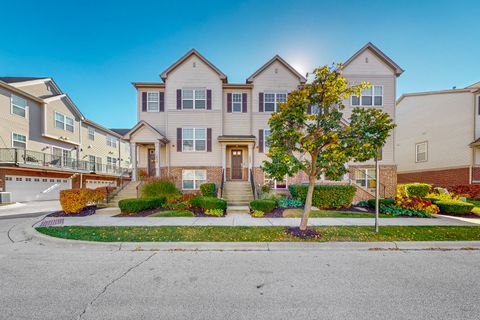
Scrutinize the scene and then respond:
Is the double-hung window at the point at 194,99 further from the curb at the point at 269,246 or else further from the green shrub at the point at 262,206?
the curb at the point at 269,246

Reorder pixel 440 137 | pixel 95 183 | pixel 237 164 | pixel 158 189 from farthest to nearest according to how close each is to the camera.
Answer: pixel 95 183 < pixel 440 137 < pixel 237 164 < pixel 158 189

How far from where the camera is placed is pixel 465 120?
1638 centimetres

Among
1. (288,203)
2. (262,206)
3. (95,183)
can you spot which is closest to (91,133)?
(95,183)

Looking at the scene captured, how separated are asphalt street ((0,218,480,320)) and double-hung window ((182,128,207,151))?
1015cm

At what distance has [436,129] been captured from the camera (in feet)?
58.3

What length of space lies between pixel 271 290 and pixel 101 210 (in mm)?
10303

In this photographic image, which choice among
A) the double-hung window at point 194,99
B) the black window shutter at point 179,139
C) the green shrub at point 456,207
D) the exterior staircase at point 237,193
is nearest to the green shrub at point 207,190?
the exterior staircase at point 237,193

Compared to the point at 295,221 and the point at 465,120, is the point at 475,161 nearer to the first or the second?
the point at 465,120

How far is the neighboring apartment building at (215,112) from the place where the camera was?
48.3ft

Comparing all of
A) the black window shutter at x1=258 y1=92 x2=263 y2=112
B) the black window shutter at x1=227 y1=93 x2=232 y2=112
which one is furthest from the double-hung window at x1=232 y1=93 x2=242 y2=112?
the black window shutter at x1=258 y1=92 x2=263 y2=112

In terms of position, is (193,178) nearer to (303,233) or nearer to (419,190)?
(303,233)

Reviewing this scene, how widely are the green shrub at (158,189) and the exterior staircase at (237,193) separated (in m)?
3.13

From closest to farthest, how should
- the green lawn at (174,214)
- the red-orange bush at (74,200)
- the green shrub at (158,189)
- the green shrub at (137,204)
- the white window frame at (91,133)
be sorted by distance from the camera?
the green lawn at (174,214)
the red-orange bush at (74,200)
the green shrub at (137,204)
the green shrub at (158,189)
the white window frame at (91,133)

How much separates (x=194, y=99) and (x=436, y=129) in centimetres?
2127
